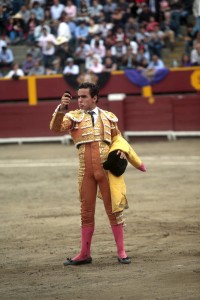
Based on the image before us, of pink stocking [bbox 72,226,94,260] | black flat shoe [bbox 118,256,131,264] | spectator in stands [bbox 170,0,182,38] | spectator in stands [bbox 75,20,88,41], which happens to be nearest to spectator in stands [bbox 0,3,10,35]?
spectator in stands [bbox 75,20,88,41]

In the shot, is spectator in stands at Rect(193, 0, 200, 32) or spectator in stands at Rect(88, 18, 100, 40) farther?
spectator in stands at Rect(88, 18, 100, 40)

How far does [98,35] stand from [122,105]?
1757mm

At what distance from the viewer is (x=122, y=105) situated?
19.5 metres

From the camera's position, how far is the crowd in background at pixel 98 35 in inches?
776

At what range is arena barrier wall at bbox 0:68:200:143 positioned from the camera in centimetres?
1914

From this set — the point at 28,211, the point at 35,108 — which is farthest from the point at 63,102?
the point at 35,108

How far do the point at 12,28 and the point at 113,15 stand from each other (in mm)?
2747

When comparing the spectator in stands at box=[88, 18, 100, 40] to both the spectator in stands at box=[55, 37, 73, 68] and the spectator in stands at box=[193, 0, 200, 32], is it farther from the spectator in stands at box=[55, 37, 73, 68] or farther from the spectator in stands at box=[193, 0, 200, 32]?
the spectator in stands at box=[193, 0, 200, 32]

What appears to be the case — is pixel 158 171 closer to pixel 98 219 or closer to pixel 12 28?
pixel 98 219

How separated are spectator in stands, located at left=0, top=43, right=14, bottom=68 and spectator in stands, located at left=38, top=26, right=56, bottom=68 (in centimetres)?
74

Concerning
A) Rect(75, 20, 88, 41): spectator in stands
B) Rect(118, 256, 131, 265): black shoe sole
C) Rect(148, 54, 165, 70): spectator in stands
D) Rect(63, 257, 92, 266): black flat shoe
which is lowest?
Rect(148, 54, 165, 70): spectator in stands

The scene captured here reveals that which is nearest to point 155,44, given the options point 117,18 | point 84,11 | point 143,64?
point 143,64

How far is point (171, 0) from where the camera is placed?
21094mm

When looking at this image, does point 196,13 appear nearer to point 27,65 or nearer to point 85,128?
point 27,65
